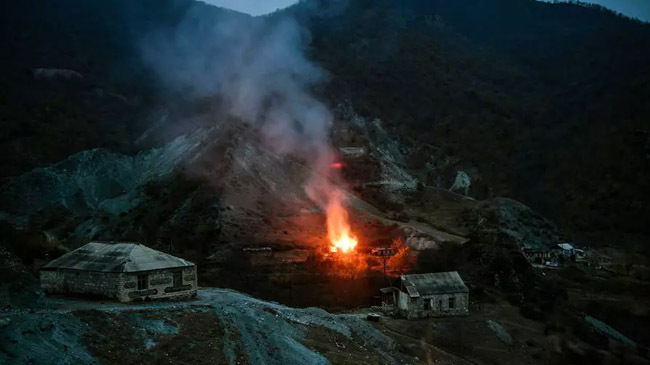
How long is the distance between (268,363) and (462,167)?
76.8 metres

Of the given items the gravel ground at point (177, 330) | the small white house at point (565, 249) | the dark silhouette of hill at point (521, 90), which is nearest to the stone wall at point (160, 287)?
the gravel ground at point (177, 330)

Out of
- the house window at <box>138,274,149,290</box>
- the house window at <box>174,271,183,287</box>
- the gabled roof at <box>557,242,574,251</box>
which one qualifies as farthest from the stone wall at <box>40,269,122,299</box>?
the gabled roof at <box>557,242,574,251</box>

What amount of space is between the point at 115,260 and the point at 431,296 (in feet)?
61.4

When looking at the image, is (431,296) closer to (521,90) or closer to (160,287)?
(160,287)

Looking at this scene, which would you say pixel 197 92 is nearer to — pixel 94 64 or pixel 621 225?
pixel 94 64

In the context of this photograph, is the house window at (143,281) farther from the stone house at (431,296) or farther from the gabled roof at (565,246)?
the gabled roof at (565,246)

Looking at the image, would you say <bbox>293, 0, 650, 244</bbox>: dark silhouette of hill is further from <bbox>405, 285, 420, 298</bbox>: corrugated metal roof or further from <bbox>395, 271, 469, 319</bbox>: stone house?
<bbox>405, 285, 420, 298</bbox>: corrugated metal roof

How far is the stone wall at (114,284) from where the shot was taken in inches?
958

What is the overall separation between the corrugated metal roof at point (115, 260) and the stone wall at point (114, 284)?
0.87 ft

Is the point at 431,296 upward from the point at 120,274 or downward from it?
downward

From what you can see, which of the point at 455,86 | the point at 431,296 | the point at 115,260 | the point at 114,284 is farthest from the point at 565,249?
the point at 455,86

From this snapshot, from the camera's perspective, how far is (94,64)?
334 ft

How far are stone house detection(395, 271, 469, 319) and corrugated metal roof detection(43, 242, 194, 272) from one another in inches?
546

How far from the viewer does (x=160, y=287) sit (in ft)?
84.7
